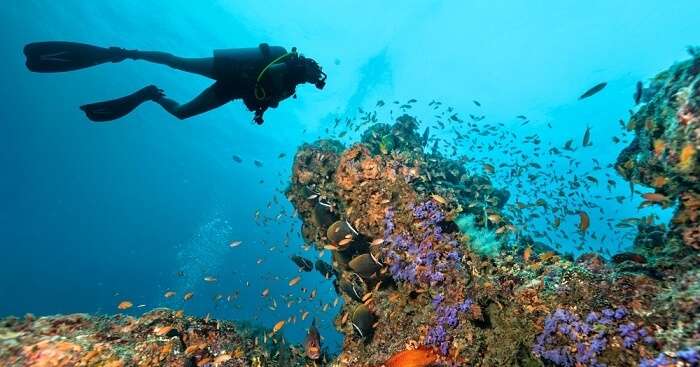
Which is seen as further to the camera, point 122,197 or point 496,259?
point 122,197

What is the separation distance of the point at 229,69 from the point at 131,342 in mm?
5028

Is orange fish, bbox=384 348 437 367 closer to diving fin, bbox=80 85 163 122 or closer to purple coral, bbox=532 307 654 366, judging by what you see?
purple coral, bbox=532 307 654 366

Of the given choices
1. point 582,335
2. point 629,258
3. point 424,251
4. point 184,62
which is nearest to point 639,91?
point 629,258

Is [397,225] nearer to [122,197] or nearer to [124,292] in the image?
[124,292]

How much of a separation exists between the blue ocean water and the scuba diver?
631 cm

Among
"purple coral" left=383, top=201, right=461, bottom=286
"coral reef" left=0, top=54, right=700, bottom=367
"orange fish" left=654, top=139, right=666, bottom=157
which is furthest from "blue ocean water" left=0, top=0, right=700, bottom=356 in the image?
"orange fish" left=654, top=139, right=666, bottom=157

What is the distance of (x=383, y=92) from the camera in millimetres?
47406

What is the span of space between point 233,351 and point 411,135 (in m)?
9.74

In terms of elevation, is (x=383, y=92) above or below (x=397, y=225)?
above

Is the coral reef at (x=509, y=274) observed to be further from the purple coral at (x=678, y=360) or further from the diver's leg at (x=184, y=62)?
the diver's leg at (x=184, y=62)

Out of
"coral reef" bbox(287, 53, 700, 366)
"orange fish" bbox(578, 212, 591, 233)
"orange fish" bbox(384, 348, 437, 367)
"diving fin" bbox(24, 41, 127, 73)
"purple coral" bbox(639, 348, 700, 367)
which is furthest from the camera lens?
"orange fish" bbox(578, 212, 591, 233)

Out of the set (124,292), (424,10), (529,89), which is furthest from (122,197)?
(529,89)

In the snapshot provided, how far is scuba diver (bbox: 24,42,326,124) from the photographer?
655 cm

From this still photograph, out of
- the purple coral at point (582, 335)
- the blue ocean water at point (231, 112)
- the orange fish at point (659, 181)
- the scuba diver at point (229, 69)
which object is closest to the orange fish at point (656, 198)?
the orange fish at point (659, 181)
